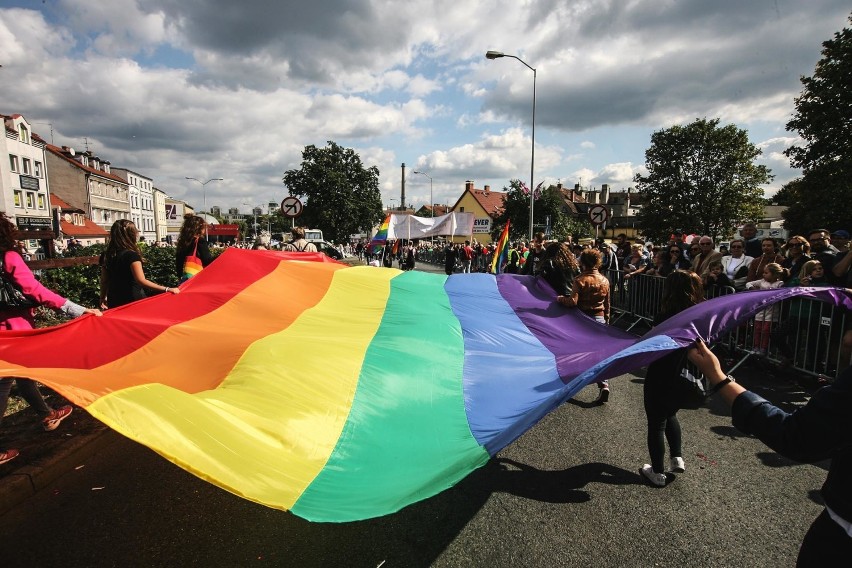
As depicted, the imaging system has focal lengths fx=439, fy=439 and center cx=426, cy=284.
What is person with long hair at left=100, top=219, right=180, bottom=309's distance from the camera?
4.62 meters

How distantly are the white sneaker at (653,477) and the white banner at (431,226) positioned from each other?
56.7ft

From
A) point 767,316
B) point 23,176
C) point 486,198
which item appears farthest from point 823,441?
point 486,198

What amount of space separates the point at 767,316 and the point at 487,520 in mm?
5682

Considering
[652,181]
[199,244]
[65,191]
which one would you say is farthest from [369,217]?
[65,191]

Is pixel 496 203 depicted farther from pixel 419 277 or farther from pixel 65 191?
pixel 419 277

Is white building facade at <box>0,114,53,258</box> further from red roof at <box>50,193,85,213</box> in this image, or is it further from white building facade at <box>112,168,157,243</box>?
white building facade at <box>112,168,157,243</box>

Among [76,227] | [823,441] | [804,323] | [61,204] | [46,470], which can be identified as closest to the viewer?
[823,441]

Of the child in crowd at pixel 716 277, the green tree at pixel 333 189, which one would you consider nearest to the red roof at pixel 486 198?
the green tree at pixel 333 189

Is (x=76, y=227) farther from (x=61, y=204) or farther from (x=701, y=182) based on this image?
A: (x=701, y=182)

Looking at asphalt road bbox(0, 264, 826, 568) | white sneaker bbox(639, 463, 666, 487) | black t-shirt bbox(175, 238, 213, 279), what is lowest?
asphalt road bbox(0, 264, 826, 568)

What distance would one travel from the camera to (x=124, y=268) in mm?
4668

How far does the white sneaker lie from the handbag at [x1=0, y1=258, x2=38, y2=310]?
5.42m

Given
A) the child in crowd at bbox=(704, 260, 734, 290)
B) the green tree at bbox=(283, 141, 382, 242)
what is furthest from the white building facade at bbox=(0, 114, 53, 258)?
the child in crowd at bbox=(704, 260, 734, 290)

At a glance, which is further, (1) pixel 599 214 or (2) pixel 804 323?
(1) pixel 599 214
